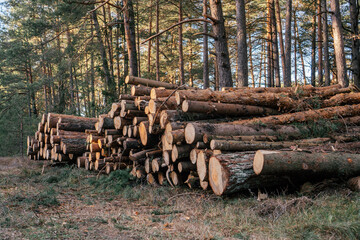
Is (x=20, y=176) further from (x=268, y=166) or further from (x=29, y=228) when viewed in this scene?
(x=268, y=166)

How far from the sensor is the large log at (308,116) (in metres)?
6.80

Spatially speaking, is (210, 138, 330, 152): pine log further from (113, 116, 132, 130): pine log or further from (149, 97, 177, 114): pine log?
(113, 116, 132, 130): pine log

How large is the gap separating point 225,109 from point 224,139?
5.26 feet

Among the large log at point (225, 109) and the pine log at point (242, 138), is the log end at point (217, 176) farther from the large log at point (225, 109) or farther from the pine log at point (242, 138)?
the large log at point (225, 109)

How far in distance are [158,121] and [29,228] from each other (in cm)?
376

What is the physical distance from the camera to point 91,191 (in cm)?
701

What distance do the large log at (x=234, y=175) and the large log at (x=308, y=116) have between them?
181cm

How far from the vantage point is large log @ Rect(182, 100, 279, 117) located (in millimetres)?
6473

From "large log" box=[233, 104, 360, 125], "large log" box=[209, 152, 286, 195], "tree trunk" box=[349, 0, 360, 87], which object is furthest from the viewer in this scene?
"tree trunk" box=[349, 0, 360, 87]

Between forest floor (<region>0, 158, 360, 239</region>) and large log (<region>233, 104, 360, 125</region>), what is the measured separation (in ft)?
6.45

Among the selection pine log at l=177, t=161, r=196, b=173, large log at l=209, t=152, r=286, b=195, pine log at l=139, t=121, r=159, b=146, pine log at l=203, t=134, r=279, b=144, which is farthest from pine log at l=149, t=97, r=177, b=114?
large log at l=209, t=152, r=286, b=195

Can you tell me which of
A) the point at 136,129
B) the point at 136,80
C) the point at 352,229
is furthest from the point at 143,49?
the point at 352,229

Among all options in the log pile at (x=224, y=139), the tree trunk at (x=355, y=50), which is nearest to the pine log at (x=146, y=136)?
the log pile at (x=224, y=139)

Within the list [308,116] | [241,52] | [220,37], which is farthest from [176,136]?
[241,52]
